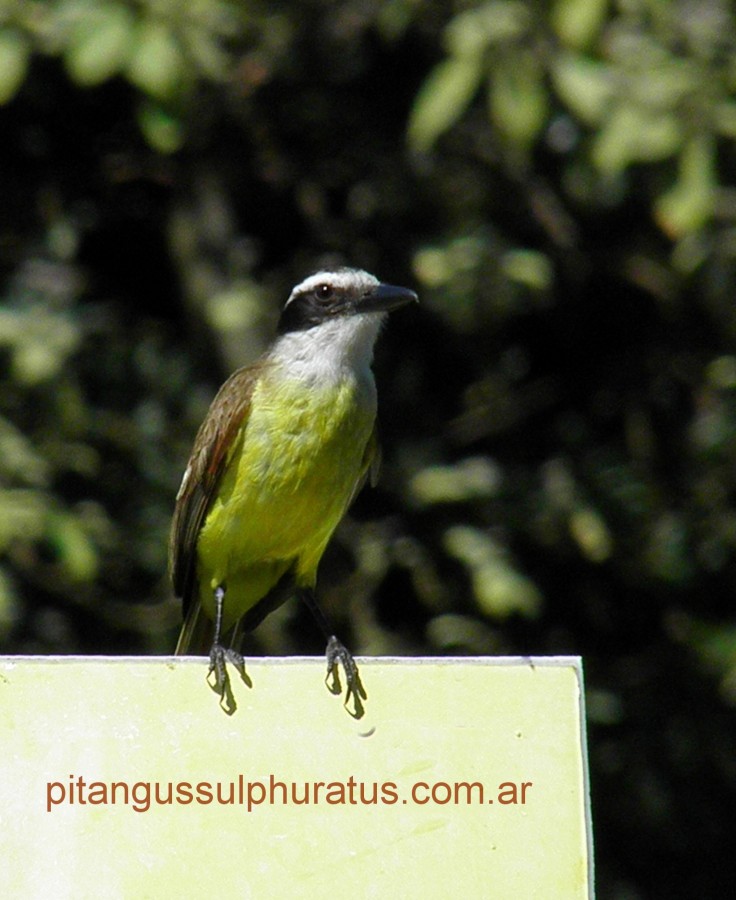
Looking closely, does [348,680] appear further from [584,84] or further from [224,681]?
[584,84]

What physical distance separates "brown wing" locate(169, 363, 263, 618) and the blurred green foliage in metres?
0.43

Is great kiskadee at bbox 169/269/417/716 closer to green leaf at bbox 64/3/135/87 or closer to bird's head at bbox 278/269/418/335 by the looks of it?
bird's head at bbox 278/269/418/335

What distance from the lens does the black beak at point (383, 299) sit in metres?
3.98

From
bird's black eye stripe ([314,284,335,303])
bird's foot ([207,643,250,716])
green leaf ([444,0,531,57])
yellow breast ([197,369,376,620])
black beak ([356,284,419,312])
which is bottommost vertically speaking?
bird's foot ([207,643,250,716])

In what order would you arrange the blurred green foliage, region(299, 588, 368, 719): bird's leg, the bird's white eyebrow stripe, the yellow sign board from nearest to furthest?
the yellow sign board
region(299, 588, 368, 719): bird's leg
the bird's white eyebrow stripe
the blurred green foliage

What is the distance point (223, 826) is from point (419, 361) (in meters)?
3.52

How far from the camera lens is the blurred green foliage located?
492 cm

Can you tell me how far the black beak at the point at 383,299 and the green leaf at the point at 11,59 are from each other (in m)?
0.99

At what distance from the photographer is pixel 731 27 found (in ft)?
14.8

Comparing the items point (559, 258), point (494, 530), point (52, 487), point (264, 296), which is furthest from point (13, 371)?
point (559, 258)

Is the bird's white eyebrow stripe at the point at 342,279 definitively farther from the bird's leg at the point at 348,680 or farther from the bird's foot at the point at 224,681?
the bird's foot at the point at 224,681

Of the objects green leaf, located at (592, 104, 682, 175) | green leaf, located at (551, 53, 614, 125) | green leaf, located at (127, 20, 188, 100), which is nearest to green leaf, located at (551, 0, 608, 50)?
green leaf, located at (551, 53, 614, 125)

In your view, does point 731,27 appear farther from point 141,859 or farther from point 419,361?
point 141,859

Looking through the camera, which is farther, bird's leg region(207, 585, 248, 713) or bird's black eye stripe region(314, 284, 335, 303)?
bird's black eye stripe region(314, 284, 335, 303)
